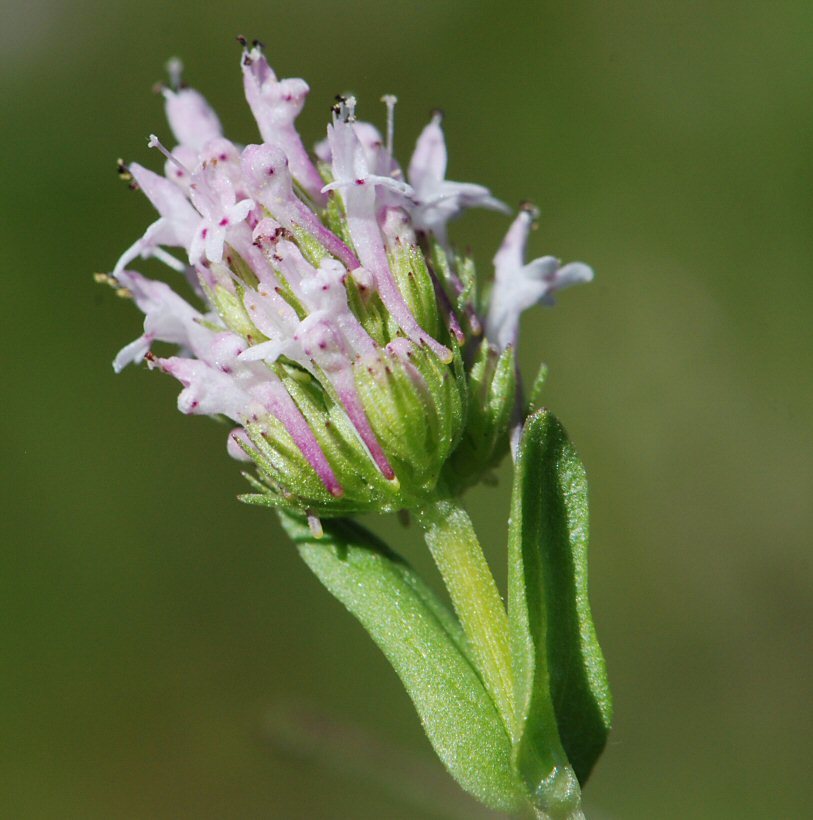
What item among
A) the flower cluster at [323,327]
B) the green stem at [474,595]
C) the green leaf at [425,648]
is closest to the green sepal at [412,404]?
the flower cluster at [323,327]

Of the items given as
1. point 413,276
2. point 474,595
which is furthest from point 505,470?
point 413,276

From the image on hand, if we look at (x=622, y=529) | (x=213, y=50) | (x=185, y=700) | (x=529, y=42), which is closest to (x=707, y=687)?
(x=622, y=529)

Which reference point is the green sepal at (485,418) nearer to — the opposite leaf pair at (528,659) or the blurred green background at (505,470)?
the opposite leaf pair at (528,659)

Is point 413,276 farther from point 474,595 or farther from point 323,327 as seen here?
point 474,595

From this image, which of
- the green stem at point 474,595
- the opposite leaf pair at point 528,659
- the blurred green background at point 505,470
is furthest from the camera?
the blurred green background at point 505,470

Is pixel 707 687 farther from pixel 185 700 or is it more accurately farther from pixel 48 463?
pixel 48 463

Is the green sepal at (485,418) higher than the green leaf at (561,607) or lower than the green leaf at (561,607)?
higher

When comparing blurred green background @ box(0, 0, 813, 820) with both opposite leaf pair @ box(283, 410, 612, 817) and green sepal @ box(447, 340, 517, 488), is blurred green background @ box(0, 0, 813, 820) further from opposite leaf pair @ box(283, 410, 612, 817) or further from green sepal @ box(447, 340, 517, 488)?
green sepal @ box(447, 340, 517, 488)
